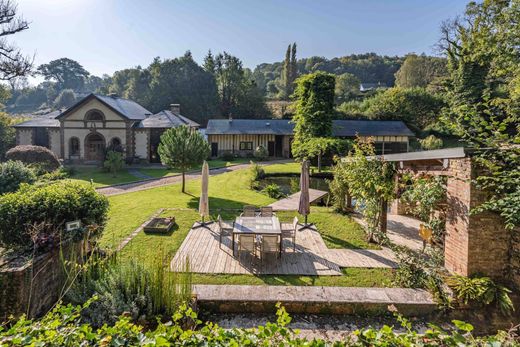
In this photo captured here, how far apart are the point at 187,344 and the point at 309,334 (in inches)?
125

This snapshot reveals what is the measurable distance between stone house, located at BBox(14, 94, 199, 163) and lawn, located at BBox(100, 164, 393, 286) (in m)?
12.1

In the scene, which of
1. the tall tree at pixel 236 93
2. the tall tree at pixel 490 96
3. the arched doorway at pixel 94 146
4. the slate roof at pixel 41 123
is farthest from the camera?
the tall tree at pixel 236 93

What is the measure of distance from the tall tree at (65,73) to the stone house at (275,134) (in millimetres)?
75036

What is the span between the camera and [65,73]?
8531cm

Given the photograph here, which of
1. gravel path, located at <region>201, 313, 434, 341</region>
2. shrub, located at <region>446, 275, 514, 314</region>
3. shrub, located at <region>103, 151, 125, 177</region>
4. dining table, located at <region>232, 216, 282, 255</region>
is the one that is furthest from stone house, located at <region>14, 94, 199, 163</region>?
shrub, located at <region>446, 275, 514, 314</region>

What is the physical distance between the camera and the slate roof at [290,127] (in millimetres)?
34219

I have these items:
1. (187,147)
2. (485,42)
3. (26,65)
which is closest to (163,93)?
(26,65)

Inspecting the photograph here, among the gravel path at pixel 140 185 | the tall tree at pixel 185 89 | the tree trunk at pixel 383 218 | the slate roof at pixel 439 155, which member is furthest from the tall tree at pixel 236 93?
the slate roof at pixel 439 155

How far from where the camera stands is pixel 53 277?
5.46 meters

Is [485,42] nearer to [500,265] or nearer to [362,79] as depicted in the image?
[500,265]

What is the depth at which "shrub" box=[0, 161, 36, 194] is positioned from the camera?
12203 millimetres

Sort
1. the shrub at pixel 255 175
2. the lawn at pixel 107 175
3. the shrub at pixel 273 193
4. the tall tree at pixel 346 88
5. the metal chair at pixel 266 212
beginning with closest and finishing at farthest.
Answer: the metal chair at pixel 266 212 < the shrub at pixel 273 193 < the shrub at pixel 255 175 < the lawn at pixel 107 175 < the tall tree at pixel 346 88

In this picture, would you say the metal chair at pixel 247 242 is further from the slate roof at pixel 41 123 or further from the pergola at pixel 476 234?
the slate roof at pixel 41 123

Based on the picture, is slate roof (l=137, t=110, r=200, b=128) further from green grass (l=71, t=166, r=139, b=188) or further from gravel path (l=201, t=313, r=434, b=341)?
gravel path (l=201, t=313, r=434, b=341)
